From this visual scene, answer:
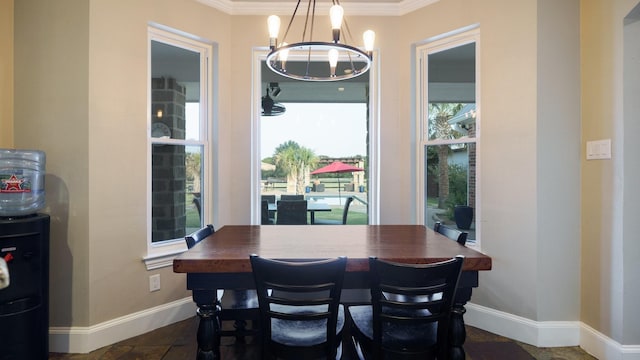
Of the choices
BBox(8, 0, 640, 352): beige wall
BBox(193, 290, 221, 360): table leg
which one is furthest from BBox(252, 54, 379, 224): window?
BBox(193, 290, 221, 360): table leg

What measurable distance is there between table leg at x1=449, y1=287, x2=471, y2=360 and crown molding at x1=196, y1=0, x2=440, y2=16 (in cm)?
265

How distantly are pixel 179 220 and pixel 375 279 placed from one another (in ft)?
7.49

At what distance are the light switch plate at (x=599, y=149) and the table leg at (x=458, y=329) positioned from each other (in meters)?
1.56

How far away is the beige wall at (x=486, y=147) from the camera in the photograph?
239 centimetres

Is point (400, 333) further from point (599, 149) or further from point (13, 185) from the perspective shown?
point (13, 185)

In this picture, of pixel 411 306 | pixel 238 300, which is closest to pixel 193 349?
pixel 238 300

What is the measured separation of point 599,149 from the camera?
2.30 m

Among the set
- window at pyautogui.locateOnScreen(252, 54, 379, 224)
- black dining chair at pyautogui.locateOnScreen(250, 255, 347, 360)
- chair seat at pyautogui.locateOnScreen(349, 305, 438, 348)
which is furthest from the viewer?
window at pyautogui.locateOnScreen(252, 54, 379, 224)

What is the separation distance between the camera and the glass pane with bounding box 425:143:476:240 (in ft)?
9.72

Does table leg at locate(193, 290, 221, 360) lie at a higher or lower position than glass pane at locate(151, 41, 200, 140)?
lower

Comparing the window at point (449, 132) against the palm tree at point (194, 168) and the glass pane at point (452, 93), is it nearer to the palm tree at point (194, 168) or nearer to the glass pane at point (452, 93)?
the glass pane at point (452, 93)

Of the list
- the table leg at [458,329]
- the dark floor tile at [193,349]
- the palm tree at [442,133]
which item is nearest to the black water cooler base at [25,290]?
the dark floor tile at [193,349]

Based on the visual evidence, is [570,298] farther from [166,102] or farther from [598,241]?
[166,102]

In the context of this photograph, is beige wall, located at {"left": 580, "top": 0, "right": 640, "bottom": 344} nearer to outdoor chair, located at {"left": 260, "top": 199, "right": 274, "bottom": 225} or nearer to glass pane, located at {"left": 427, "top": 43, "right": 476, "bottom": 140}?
glass pane, located at {"left": 427, "top": 43, "right": 476, "bottom": 140}
